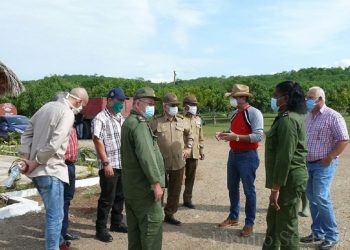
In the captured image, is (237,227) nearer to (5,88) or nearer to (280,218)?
Answer: (280,218)

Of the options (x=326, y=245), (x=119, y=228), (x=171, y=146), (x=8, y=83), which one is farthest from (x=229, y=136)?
(x=8, y=83)

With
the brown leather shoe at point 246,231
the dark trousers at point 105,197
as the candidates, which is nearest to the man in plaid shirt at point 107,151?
the dark trousers at point 105,197

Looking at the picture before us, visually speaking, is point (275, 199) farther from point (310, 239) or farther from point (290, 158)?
point (310, 239)

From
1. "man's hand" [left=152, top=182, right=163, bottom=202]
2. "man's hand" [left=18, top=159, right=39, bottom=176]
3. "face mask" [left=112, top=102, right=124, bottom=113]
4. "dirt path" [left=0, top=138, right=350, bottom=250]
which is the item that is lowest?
"dirt path" [left=0, top=138, right=350, bottom=250]

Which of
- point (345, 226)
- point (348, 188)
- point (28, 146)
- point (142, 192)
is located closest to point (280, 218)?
point (142, 192)

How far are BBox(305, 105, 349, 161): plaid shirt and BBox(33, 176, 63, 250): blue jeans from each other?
2843mm

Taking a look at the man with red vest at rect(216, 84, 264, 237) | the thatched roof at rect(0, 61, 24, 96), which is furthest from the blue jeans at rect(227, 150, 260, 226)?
the thatched roof at rect(0, 61, 24, 96)

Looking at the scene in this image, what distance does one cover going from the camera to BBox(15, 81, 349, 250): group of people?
374cm

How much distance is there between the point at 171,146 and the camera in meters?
5.80

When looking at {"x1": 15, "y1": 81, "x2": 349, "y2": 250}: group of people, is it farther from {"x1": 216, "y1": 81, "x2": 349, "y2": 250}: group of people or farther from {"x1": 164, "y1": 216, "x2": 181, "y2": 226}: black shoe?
{"x1": 164, "y1": 216, "x2": 181, "y2": 226}: black shoe

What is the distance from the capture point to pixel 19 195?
717cm

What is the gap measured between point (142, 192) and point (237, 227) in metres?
2.31

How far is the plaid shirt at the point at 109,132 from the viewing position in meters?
5.16

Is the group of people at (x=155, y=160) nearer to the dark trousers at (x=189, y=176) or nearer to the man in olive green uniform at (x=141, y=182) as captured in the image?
the man in olive green uniform at (x=141, y=182)
